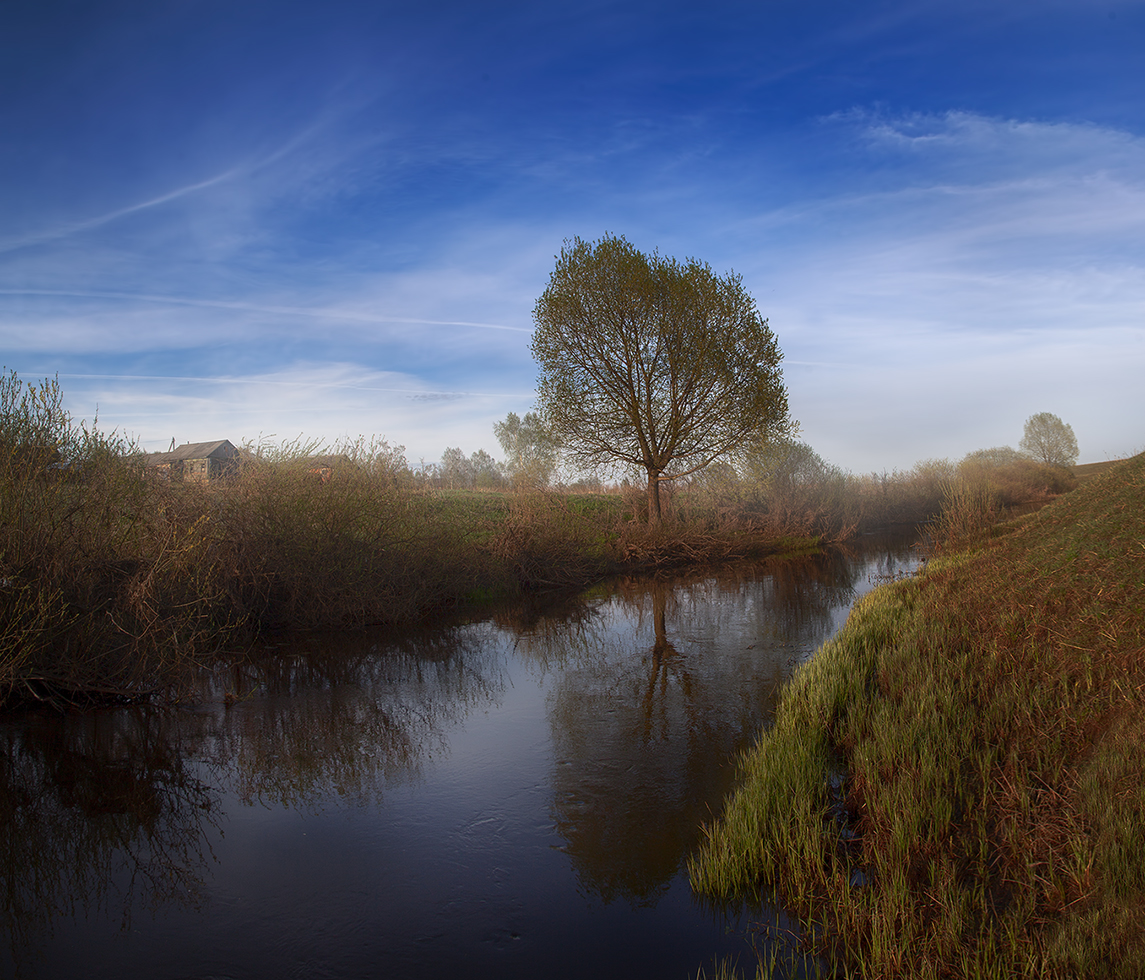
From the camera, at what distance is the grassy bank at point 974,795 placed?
350cm

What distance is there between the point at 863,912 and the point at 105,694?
30.1ft

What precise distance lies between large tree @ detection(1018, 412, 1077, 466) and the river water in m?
54.0

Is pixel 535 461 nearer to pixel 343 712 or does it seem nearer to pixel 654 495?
pixel 654 495

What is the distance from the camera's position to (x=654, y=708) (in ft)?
27.1

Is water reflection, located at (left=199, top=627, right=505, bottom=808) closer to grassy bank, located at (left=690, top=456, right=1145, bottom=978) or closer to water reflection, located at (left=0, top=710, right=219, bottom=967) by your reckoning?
water reflection, located at (left=0, top=710, right=219, bottom=967)

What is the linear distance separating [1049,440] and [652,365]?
1830 inches

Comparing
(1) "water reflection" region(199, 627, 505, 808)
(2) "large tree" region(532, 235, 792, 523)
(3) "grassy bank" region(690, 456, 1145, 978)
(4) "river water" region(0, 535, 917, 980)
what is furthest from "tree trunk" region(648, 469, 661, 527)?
(3) "grassy bank" region(690, 456, 1145, 978)

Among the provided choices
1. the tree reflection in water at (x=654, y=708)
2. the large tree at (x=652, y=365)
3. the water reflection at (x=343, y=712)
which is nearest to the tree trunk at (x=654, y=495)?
the large tree at (x=652, y=365)

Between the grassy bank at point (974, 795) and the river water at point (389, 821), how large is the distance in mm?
527

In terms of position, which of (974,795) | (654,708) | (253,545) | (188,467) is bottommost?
(654,708)

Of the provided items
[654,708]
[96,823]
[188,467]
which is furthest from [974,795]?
[188,467]

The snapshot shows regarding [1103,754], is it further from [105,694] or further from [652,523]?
[652,523]

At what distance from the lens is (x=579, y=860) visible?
4.86 m

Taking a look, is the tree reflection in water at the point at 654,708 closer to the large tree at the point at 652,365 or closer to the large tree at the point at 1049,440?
the large tree at the point at 652,365
